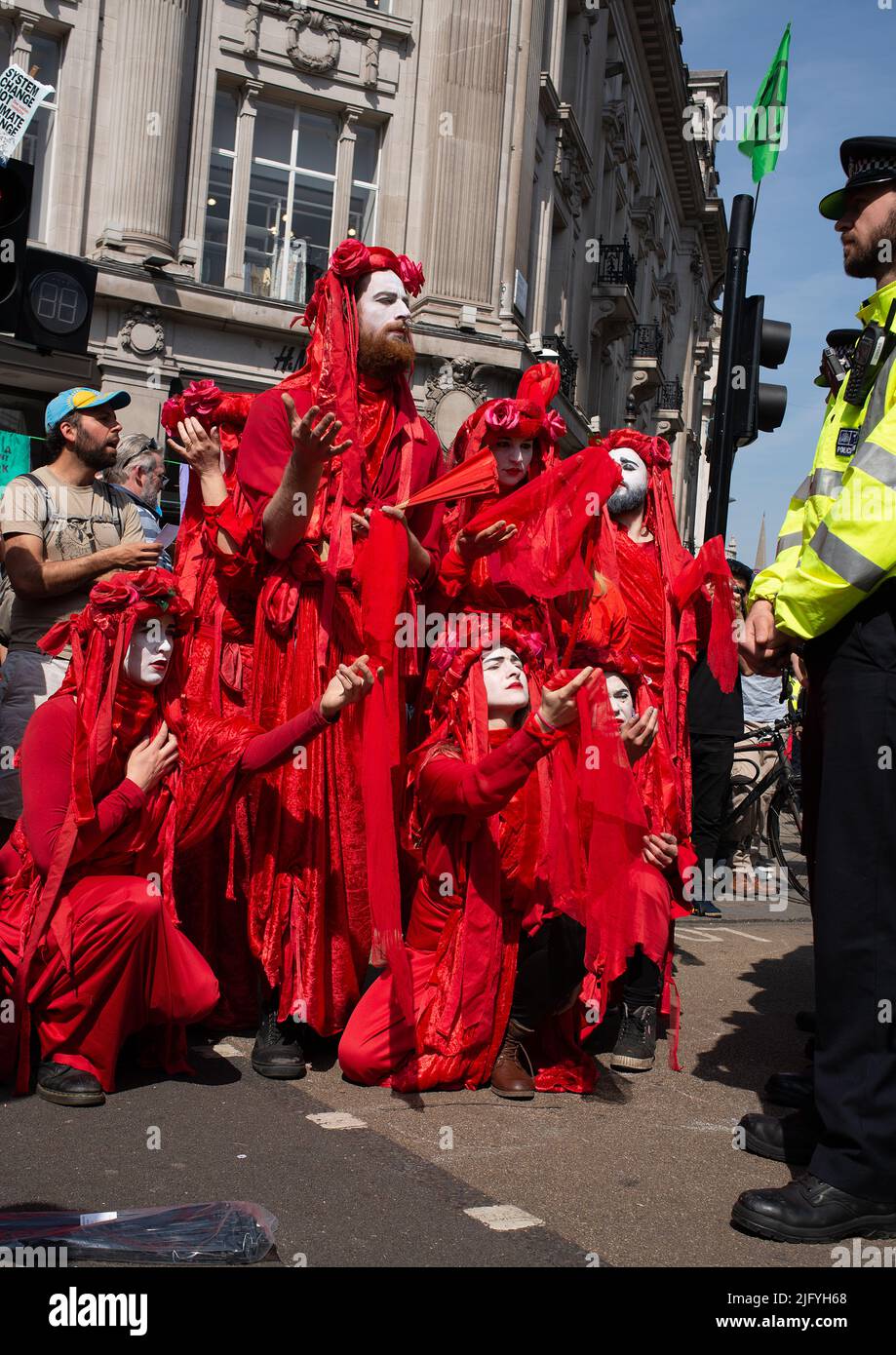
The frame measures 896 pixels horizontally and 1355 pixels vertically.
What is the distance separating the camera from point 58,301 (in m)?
7.14

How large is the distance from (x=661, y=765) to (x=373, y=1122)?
1.74 metres

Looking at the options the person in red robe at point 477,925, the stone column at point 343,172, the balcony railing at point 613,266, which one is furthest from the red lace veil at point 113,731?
the balcony railing at point 613,266

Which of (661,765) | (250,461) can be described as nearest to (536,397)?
(250,461)

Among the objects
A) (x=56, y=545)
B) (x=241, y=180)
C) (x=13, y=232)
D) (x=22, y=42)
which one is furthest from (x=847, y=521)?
(x=241, y=180)

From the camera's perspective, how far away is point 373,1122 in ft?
12.1

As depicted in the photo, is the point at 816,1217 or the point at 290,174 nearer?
the point at 816,1217

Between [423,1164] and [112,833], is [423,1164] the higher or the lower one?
the lower one

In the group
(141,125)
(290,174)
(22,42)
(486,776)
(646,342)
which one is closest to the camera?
(486,776)

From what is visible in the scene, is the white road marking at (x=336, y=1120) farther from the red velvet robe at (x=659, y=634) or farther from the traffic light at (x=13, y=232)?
the traffic light at (x=13, y=232)

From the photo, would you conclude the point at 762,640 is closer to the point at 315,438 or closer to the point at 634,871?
the point at 634,871

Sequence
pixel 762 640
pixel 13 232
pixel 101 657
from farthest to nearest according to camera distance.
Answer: pixel 13 232
pixel 101 657
pixel 762 640

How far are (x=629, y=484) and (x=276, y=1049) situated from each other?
2.33 m

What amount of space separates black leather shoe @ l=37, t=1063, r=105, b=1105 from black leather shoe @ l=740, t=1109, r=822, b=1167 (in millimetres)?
1748

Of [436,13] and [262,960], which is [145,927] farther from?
[436,13]
